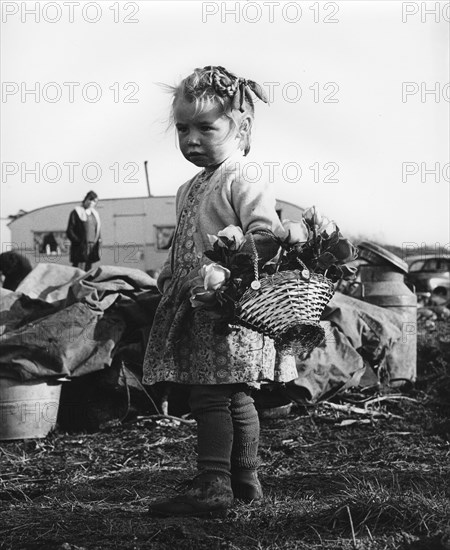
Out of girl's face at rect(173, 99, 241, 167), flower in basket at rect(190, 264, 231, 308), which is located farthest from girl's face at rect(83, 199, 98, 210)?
flower in basket at rect(190, 264, 231, 308)

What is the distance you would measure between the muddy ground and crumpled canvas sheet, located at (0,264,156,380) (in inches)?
15.9

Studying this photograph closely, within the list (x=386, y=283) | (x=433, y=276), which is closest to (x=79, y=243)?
(x=386, y=283)

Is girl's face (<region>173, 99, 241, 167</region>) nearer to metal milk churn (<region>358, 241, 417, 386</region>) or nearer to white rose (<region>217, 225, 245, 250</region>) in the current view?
white rose (<region>217, 225, 245, 250</region>)

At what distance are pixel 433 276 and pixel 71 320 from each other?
13.4m

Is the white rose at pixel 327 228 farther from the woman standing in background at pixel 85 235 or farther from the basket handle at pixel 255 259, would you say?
the woman standing in background at pixel 85 235

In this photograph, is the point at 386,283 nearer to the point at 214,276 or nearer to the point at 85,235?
the point at 214,276

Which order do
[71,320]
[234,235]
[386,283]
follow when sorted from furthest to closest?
[386,283]
[71,320]
[234,235]

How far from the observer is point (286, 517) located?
236cm

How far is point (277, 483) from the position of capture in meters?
3.00

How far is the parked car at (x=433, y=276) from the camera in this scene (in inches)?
641

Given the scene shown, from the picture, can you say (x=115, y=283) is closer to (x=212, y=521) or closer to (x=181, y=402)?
(x=181, y=402)

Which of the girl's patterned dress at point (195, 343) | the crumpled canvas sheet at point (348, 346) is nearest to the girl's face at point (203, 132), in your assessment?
the girl's patterned dress at point (195, 343)

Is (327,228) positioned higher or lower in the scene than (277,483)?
higher

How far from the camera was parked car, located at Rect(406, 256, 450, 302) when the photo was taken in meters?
16.3
